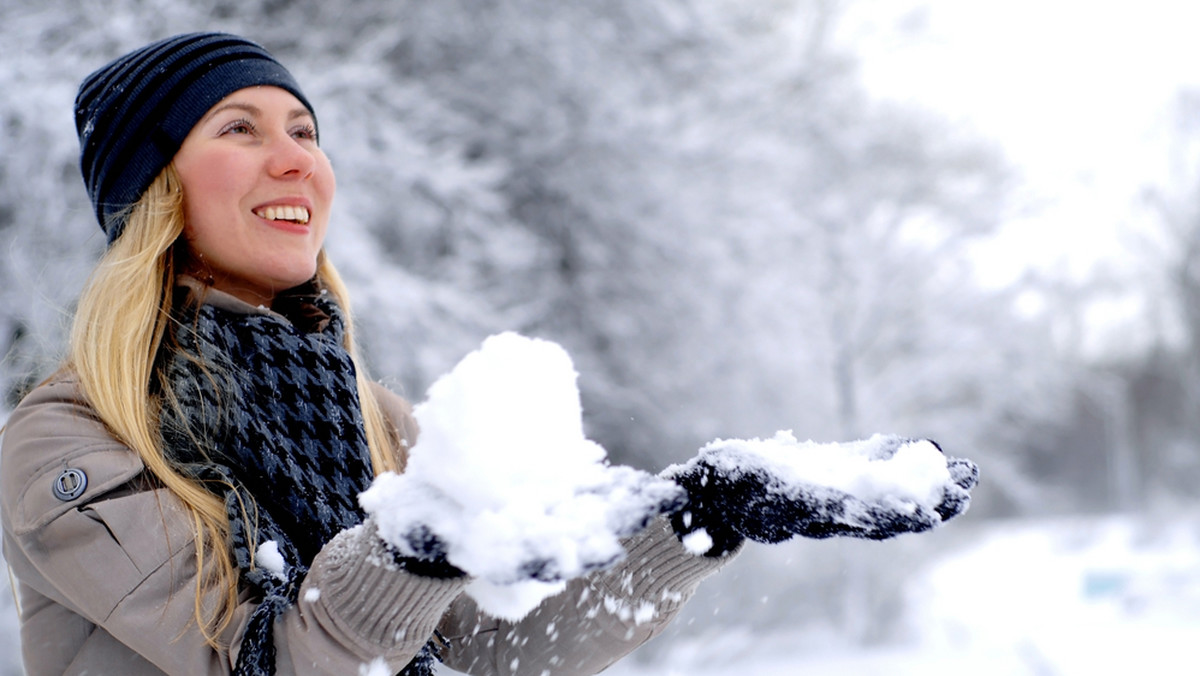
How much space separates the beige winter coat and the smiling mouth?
38 cm

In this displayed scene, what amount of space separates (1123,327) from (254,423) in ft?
56.6

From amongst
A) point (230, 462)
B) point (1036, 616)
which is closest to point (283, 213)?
point (230, 462)

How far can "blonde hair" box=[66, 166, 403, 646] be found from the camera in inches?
43.4

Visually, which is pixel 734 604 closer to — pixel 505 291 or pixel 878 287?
pixel 505 291

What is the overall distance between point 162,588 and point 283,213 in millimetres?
641

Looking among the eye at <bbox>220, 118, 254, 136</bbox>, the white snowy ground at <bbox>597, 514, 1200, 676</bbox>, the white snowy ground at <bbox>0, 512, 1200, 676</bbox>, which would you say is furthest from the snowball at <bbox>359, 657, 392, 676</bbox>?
the white snowy ground at <bbox>597, 514, 1200, 676</bbox>

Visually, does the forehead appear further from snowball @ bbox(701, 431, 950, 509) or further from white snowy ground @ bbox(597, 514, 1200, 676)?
white snowy ground @ bbox(597, 514, 1200, 676)

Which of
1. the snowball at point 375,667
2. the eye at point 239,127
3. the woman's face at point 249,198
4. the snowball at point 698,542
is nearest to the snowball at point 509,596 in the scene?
the snowball at point 375,667

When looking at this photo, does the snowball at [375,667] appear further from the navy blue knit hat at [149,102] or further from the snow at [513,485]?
the navy blue knit hat at [149,102]

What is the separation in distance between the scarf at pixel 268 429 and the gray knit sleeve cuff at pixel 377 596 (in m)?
0.18

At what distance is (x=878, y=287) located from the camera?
1130 cm

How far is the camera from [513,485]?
888 mm

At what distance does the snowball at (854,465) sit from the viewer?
106cm

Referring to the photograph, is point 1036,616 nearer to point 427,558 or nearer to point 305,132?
point 305,132
